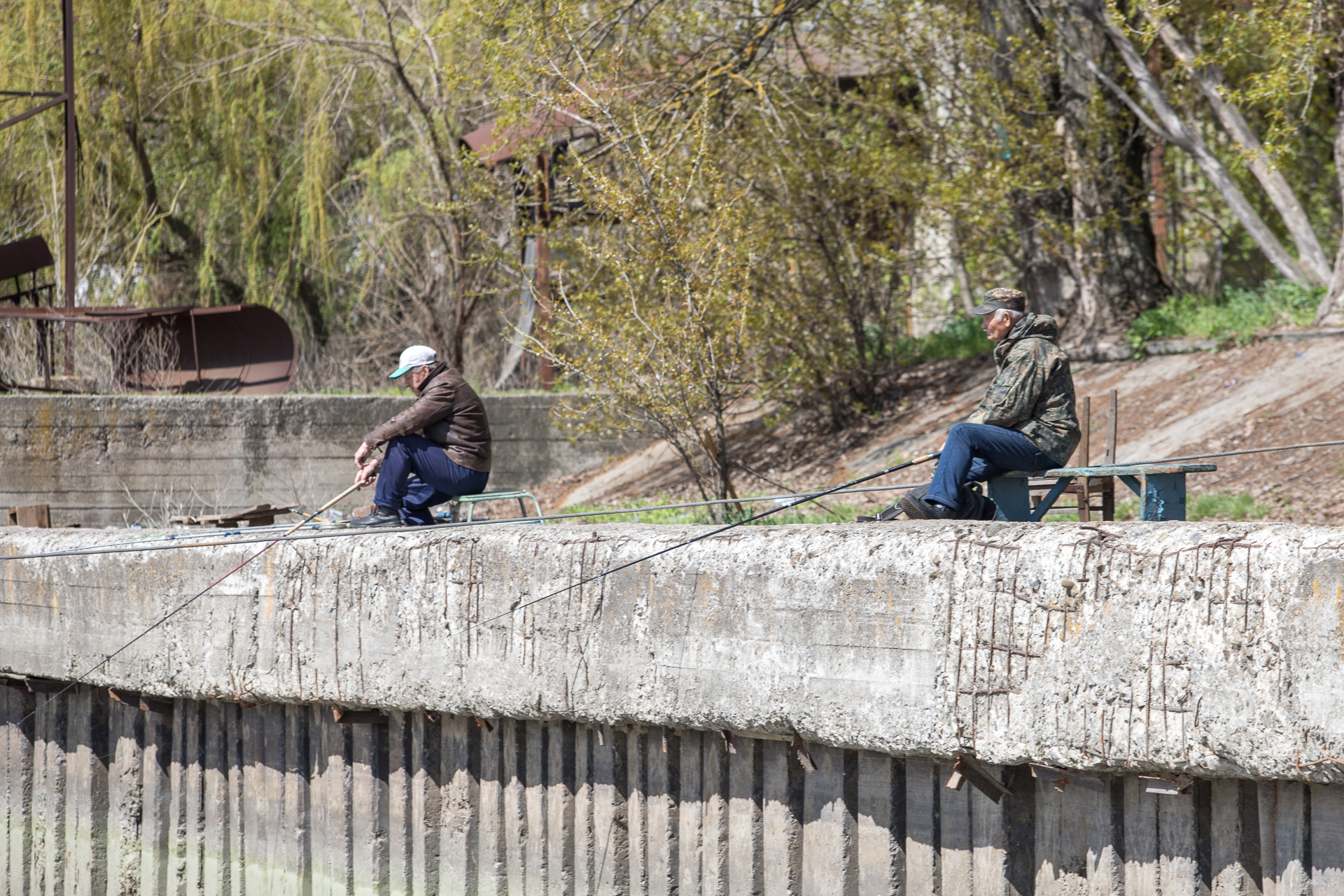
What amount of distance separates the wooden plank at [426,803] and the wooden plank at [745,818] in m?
1.39

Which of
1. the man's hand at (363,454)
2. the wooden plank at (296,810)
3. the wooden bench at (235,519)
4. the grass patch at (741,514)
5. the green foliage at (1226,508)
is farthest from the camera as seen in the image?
the grass patch at (741,514)

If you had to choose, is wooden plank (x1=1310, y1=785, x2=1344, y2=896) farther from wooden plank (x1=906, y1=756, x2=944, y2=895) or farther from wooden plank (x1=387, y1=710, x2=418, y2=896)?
wooden plank (x1=387, y1=710, x2=418, y2=896)

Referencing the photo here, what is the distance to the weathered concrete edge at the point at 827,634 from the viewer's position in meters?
3.51

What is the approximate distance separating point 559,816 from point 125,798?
8.93 ft

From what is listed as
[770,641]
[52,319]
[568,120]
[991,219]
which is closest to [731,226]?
[568,120]

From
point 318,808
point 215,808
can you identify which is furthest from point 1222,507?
point 215,808

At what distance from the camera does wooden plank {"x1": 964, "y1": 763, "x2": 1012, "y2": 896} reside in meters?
4.02

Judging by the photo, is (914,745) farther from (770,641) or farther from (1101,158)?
(1101,158)

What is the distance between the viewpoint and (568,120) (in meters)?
10.6

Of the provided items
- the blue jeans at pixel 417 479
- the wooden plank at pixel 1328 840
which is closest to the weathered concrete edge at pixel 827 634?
the wooden plank at pixel 1328 840

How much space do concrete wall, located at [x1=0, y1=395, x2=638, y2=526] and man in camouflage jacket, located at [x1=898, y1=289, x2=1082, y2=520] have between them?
7.48 meters

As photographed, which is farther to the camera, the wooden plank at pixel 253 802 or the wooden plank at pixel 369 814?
the wooden plank at pixel 253 802

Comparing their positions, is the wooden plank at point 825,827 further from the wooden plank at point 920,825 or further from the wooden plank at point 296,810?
the wooden plank at point 296,810

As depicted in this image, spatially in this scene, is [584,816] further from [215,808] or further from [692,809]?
[215,808]
